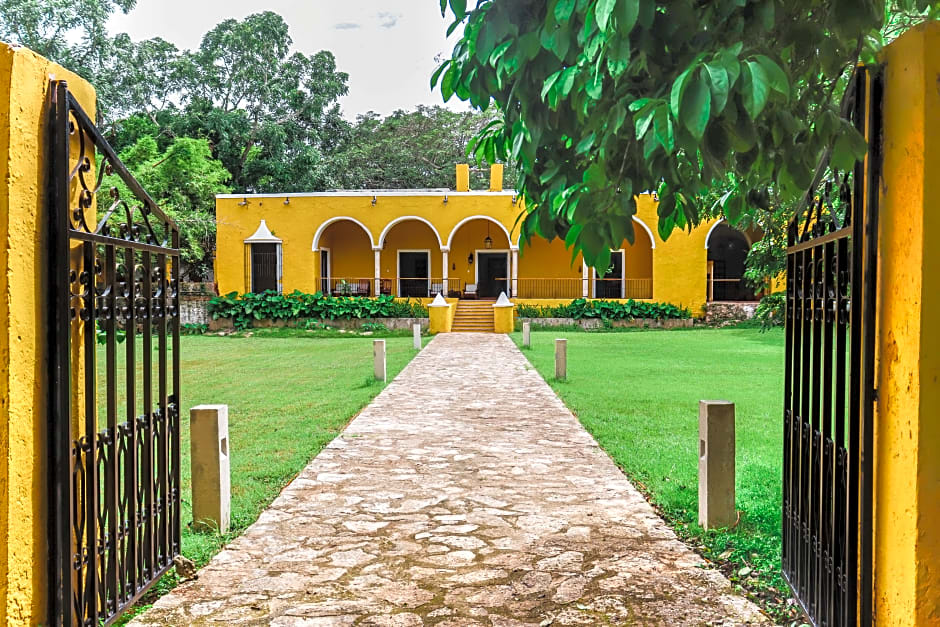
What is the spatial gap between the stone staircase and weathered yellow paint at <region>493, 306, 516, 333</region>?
1.07 feet

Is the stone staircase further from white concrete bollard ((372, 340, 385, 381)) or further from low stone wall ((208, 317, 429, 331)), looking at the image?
white concrete bollard ((372, 340, 385, 381))

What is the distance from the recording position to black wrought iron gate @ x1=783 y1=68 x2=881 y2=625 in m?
2.70

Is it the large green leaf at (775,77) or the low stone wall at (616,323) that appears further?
the low stone wall at (616,323)

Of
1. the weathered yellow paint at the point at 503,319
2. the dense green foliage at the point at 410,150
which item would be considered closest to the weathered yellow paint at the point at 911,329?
the weathered yellow paint at the point at 503,319

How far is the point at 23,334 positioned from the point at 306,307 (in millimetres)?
24033

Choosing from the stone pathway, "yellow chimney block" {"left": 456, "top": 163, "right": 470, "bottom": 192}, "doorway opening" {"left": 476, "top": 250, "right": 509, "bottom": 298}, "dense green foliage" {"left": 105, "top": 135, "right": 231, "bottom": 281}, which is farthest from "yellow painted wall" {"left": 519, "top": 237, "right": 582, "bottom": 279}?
the stone pathway

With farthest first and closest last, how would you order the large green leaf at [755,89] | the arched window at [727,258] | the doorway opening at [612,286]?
1. the arched window at [727,258]
2. the doorway opening at [612,286]
3. the large green leaf at [755,89]

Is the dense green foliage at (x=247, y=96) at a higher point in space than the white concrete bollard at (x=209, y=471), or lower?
higher

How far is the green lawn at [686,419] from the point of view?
4.62 meters

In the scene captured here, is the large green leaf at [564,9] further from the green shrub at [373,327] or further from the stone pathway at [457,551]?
the green shrub at [373,327]

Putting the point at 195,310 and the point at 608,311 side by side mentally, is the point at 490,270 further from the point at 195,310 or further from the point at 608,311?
the point at 195,310

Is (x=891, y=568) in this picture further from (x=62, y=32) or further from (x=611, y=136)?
(x=62, y=32)

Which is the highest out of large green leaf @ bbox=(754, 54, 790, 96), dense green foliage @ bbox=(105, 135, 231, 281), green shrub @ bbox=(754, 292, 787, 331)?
dense green foliage @ bbox=(105, 135, 231, 281)

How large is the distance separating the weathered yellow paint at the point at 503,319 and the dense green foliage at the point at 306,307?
267 cm
